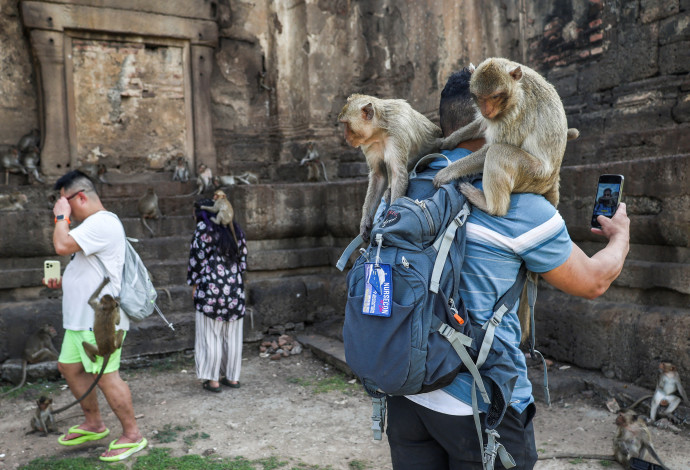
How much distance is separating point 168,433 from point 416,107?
19.2 ft

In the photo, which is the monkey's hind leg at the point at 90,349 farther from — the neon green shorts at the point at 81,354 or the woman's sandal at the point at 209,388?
the woman's sandal at the point at 209,388

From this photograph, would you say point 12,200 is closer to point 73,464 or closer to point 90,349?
point 90,349

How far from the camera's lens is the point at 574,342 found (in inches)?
185

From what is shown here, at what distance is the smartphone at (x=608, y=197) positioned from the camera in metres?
1.78

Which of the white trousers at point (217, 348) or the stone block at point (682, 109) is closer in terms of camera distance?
the white trousers at point (217, 348)

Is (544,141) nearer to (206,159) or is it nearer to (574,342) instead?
(574,342)

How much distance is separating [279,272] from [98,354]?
12.5 feet

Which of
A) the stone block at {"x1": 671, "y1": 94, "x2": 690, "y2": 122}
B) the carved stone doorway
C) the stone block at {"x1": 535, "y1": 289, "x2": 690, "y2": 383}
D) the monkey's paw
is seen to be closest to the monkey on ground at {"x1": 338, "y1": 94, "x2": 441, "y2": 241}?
the monkey's paw

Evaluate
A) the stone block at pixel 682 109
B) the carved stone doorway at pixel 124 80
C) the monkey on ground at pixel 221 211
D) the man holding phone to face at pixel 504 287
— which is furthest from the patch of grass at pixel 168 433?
the carved stone doorway at pixel 124 80

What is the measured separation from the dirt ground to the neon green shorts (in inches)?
25.1

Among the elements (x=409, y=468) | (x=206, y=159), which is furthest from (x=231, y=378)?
(x=206, y=159)

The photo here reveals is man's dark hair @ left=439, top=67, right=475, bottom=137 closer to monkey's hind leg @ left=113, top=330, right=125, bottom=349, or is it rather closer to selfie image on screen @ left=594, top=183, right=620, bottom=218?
selfie image on screen @ left=594, top=183, right=620, bottom=218

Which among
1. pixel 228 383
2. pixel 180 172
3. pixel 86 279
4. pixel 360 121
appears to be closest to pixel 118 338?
pixel 86 279

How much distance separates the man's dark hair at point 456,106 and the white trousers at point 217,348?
12.5 feet
